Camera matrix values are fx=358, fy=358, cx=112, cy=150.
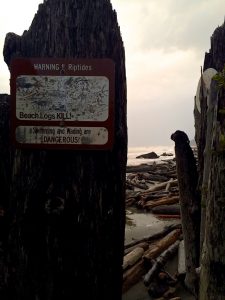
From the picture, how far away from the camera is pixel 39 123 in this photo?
2.57m

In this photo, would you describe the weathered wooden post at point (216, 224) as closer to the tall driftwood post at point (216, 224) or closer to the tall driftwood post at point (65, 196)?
the tall driftwood post at point (216, 224)

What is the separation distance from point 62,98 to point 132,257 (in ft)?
11.9

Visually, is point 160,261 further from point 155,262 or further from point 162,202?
point 162,202

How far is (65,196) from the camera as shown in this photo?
2.53 metres

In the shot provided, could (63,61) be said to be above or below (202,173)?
above

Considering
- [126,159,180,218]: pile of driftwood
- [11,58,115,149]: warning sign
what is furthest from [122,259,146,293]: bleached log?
[126,159,180,218]: pile of driftwood

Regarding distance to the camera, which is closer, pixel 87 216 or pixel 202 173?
pixel 87 216

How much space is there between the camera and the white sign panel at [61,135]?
2.54 m

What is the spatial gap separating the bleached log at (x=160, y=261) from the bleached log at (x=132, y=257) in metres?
0.33

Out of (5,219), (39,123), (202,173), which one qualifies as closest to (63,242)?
(5,219)

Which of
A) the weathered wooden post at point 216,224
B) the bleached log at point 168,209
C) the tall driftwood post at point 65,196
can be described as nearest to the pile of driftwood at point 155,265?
the weathered wooden post at point 216,224

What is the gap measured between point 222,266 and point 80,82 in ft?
5.56

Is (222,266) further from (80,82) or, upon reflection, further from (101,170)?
(80,82)

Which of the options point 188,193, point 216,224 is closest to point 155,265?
point 188,193
